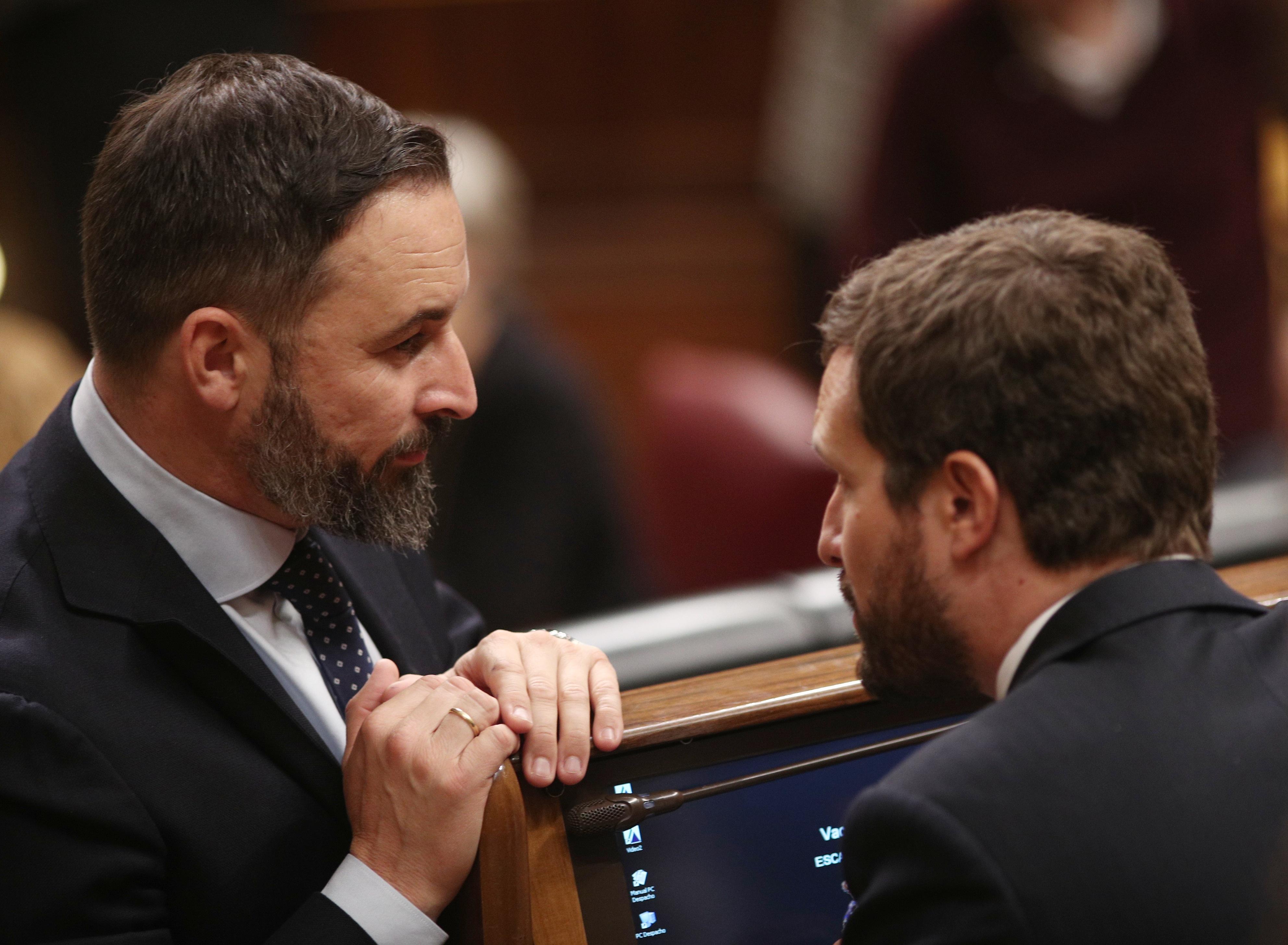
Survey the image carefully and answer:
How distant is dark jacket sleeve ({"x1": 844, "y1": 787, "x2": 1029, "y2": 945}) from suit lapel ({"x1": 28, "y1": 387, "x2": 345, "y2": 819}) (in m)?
0.58

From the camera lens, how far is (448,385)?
1546 mm

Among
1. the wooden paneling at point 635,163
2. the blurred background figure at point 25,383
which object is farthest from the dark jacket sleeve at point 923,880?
the wooden paneling at point 635,163

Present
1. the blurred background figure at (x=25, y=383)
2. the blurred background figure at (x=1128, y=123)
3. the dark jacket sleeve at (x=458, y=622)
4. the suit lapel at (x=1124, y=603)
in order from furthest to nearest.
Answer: the blurred background figure at (x=1128, y=123)
the blurred background figure at (x=25, y=383)
the dark jacket sleeve at (x=458, y=622)
the suit lapel at (x=1124, y=603)

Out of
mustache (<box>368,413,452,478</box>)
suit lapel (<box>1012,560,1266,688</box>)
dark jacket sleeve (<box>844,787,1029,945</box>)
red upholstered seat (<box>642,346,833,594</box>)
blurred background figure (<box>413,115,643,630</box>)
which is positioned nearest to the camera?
dark jacket sleeve (<box>844,787,1029,945</box>)

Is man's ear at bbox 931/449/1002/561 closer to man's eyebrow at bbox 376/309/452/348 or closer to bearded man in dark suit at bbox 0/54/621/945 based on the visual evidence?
bearded man in dark suit at bbox 0/54/621/945

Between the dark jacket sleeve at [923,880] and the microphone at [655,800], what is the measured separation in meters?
0.21

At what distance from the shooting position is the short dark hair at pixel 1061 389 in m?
1.20

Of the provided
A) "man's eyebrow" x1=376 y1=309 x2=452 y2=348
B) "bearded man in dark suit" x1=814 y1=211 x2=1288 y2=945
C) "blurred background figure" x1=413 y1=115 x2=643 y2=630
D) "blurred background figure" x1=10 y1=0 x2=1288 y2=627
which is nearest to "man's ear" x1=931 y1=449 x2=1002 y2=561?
"bearded man in dark suit" x1=814 y1=211 x2=1288 y2=945

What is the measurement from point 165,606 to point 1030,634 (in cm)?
85

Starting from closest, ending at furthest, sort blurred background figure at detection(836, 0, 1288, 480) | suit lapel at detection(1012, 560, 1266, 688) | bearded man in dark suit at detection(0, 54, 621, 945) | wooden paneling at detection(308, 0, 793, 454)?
suit lapel at detection(1012, 560, 1266, 688) < bearded man in dark suit at detection(0, 54, 621, 945) < blurred background figure at detection(836, 0, 1288, 480) < wooden paneling at detection(308, 0, 793, 454)

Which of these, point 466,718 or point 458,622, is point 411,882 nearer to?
point 466,718

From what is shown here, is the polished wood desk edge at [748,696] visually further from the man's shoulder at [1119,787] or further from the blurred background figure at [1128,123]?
the blurred background figure at [1128,123]

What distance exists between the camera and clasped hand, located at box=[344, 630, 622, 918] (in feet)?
4.25

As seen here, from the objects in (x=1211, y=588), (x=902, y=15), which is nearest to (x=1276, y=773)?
(x=1211, y=588)
